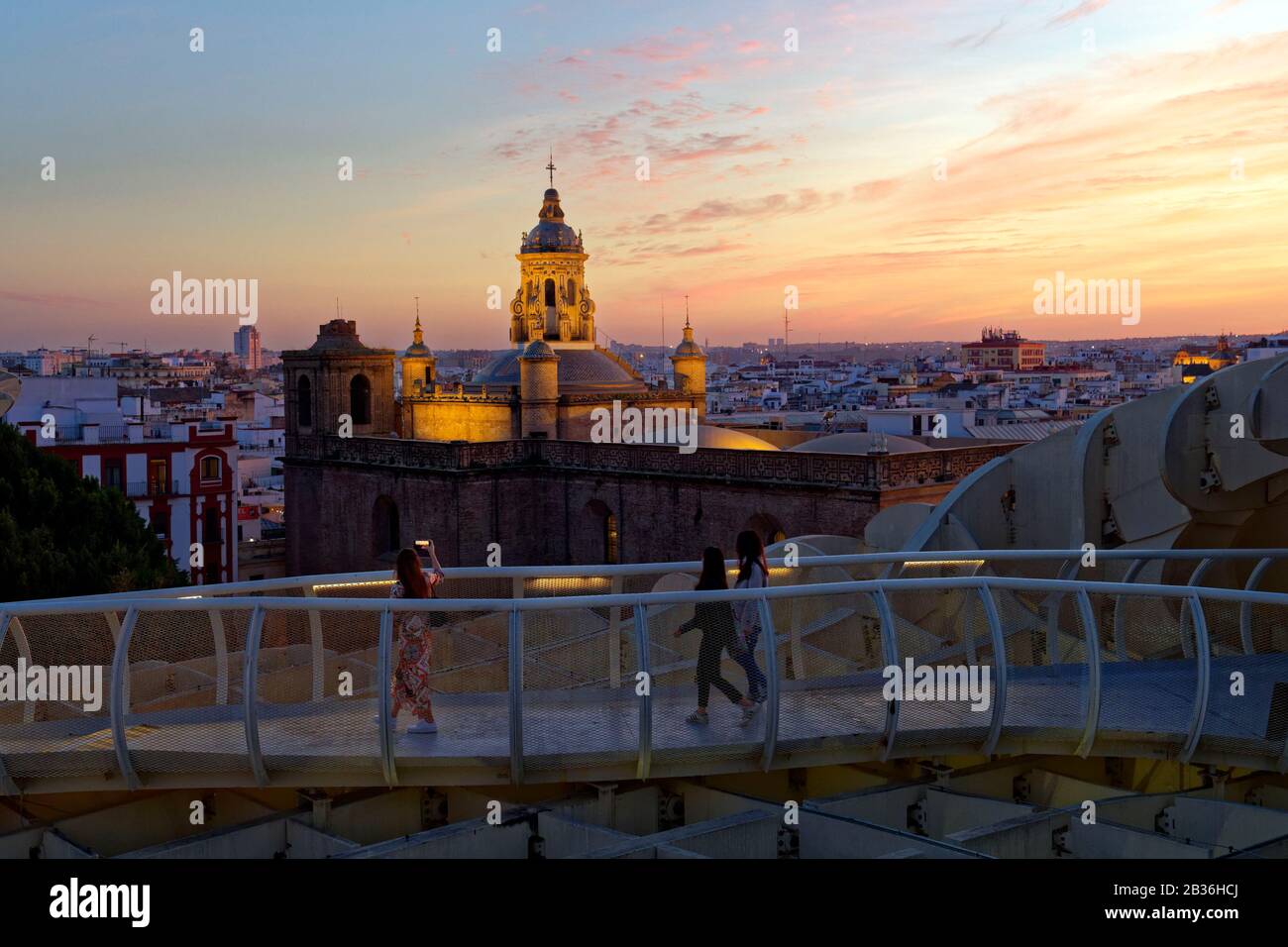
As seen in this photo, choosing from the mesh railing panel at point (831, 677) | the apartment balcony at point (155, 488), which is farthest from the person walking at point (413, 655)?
the apartment balcony at point (155, 488)

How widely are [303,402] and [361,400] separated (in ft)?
6.41

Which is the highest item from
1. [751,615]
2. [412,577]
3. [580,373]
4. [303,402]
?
[580,373]

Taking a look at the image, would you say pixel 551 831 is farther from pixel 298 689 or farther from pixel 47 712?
pixel 47 712

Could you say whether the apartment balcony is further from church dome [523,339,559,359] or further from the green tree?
the green tree

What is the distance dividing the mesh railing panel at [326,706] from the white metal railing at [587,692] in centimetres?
2

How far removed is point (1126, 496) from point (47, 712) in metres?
10.7

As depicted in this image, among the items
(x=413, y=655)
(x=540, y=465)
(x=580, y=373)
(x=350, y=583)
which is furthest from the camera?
(x=580, y=373)

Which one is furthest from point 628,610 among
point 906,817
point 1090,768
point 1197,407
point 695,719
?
point 1197,407

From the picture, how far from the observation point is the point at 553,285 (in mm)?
53656

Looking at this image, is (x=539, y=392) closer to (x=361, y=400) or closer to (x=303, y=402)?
(x=361, y=400)

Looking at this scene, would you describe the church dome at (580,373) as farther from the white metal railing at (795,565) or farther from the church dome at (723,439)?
the white metal railing at (795,565)

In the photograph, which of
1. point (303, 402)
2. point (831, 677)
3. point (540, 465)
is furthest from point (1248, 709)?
point (303, 402)

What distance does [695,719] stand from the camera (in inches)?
388

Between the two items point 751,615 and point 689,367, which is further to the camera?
point 689,367
